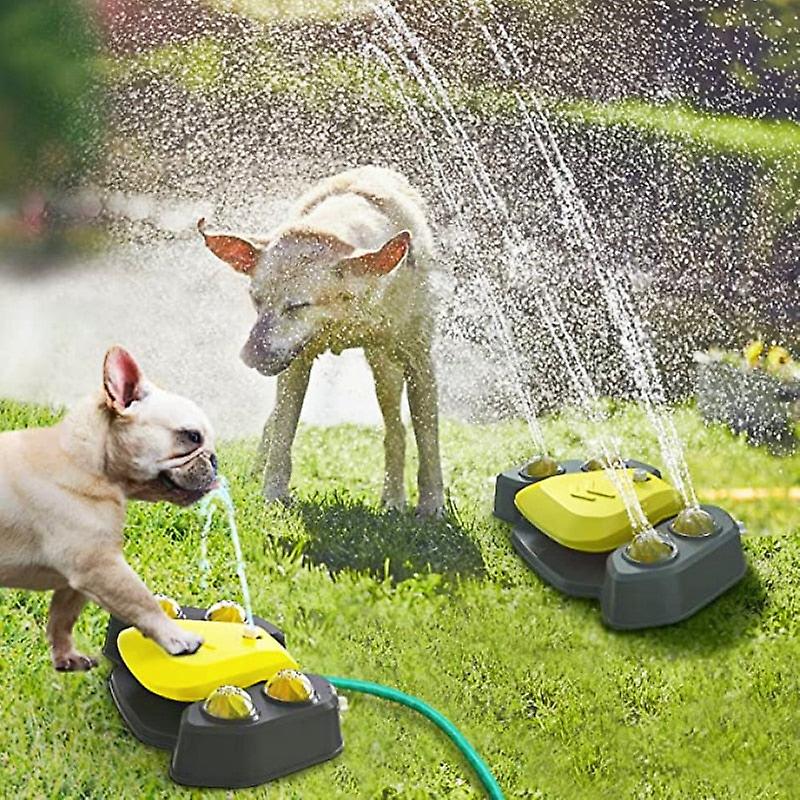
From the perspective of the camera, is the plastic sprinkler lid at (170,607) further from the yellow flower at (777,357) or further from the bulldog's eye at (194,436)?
the yellow flower at (777,357)

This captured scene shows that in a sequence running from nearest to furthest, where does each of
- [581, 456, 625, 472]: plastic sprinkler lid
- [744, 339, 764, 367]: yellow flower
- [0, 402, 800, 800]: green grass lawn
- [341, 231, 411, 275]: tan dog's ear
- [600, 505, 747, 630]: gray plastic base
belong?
[0, 402, 800, 800]: green grass lawn, [600, 505, 747, 630]: gray plastic base, [341, 231, 411, 275]: tan dog's ear, [581, 456, 625, 472]: plastic sprinkler lid, [744, 339, 764, 367]: yellow flower

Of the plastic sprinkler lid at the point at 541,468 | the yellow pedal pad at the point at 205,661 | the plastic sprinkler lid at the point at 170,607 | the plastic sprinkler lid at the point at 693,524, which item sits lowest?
the plastic sprinkler lid at the point at 541,468

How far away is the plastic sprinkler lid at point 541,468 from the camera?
2018mm

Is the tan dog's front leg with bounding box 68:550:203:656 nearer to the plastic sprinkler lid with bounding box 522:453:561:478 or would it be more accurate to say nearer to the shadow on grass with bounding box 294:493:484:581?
the shadow on grass with bounding box 294:493:484:581

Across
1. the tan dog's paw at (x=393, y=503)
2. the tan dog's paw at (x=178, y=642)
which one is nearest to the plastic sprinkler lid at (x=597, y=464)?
A: the tan dog's paw at (x=393, y=503)

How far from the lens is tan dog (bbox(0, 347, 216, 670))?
1418 millimetres

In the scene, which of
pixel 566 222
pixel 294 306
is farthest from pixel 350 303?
pixel 566 222

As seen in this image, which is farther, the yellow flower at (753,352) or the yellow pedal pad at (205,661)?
the yellow flower at (753,352)

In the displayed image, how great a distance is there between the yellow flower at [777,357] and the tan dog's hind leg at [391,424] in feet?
2.93

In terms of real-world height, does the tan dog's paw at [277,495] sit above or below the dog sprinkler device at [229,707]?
below

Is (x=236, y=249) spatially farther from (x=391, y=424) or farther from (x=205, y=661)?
(x=205, y=661)

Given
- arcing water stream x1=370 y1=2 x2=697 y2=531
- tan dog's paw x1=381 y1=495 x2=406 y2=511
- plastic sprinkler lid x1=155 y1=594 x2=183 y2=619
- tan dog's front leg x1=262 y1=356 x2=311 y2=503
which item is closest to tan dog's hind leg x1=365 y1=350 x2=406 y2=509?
tan dog's paw x1=381 y1=495 x2=406 y2=511

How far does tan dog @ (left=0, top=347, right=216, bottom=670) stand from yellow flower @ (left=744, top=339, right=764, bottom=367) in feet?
4.56

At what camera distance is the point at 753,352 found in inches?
104
